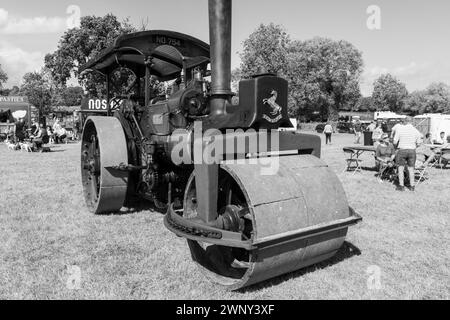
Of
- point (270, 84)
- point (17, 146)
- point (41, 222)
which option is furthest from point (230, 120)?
point (17, 146)

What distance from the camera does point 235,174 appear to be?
298cm

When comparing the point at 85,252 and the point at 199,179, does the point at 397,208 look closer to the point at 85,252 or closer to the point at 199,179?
the point at 199,179

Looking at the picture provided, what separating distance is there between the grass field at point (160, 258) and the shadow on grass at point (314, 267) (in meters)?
0.01

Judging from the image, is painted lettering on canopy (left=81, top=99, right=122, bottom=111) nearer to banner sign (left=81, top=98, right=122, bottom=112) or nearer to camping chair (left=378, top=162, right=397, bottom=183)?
banner sign (left=81, top=98, right=122, bottom=112)

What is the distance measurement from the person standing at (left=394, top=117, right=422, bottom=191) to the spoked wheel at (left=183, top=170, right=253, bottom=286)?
18.8 ft

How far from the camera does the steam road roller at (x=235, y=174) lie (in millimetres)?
2949

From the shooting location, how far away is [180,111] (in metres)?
4.59

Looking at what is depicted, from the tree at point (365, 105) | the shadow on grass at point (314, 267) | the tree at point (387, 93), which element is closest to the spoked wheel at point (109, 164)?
the shadow on grass at point (314, 267)

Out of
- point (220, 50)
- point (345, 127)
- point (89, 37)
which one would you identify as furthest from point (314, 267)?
point (345, 127)

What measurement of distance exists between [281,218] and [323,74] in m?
45.0

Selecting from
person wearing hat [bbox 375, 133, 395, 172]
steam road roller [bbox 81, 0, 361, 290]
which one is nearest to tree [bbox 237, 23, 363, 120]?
person wearing hat [bbox 375, 133, 395, 172]

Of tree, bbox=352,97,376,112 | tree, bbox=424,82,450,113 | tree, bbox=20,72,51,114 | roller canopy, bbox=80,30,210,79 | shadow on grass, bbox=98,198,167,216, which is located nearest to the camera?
roller canopy, bbox=80,30,210,79

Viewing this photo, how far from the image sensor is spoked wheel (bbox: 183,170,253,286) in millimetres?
3318
